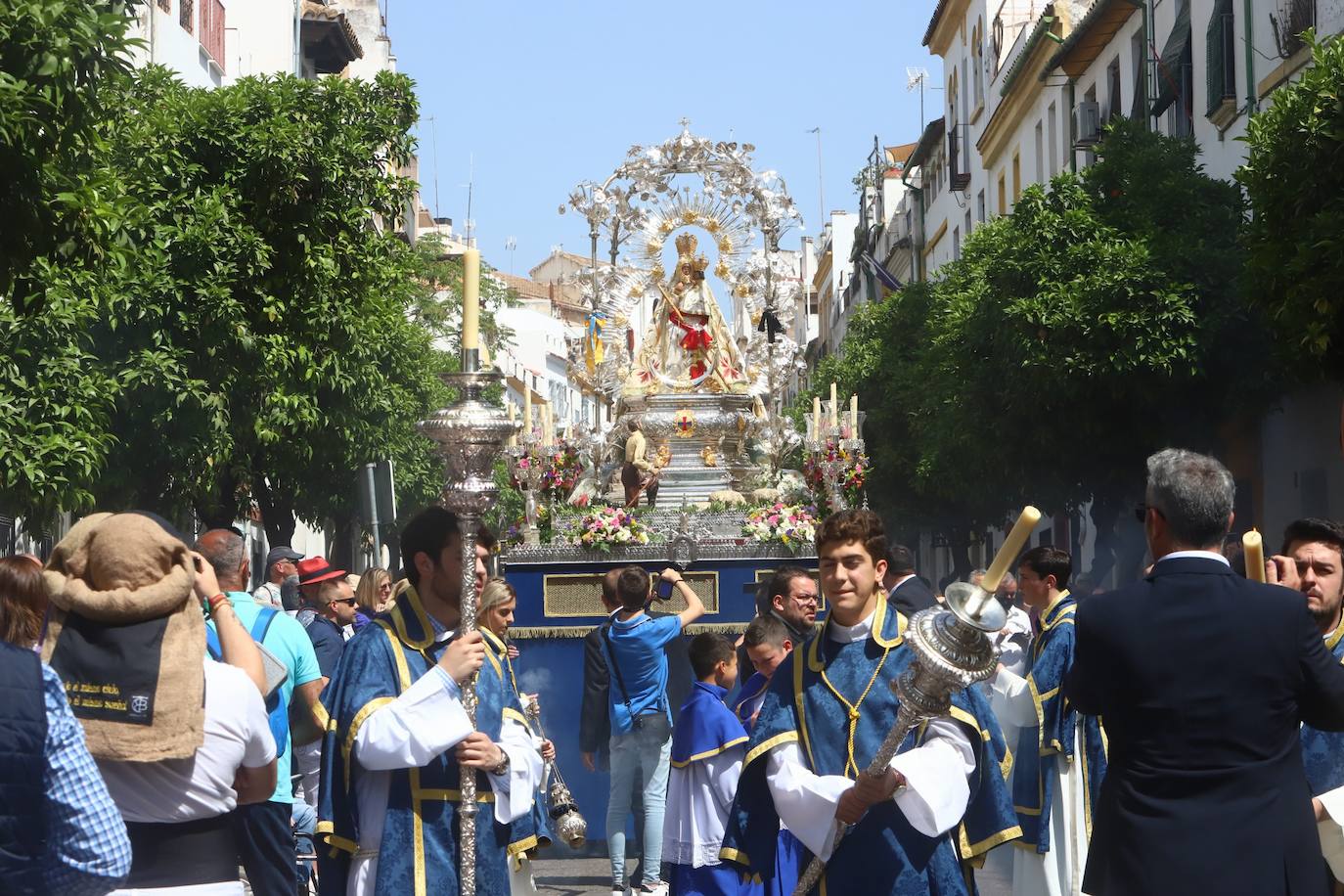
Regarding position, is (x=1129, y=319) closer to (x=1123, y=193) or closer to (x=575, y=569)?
(x=1123, y=193)

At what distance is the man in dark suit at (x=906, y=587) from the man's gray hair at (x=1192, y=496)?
3.24 metres

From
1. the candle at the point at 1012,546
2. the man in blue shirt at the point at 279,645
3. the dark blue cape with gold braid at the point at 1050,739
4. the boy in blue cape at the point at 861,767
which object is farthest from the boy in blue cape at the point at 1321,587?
the man in blue shirt at the point at 279,645

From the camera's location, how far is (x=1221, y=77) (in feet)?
79.6

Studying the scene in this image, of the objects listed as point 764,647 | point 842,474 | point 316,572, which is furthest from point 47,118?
point 842,474

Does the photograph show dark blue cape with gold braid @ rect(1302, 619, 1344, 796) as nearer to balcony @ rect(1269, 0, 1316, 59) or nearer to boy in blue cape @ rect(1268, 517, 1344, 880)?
boy in blue cape @ rect(1268, 517, 1344, 880)

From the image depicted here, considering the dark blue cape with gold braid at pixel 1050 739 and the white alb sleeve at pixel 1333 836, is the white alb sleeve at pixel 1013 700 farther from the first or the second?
the white alb sleeve at pixel 1333 836

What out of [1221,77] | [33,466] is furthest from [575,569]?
[1221,77]

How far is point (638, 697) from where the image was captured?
11.2 m

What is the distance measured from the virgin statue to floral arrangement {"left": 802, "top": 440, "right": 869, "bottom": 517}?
2510 mm

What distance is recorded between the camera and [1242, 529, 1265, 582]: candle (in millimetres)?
5277

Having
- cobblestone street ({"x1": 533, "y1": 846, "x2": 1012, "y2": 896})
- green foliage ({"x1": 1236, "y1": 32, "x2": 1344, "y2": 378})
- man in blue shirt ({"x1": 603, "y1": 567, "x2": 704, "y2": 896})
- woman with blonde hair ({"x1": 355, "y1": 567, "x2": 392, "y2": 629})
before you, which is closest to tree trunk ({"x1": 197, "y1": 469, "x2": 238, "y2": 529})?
green foliage ({"x1": 1236, "y1": 32, "x2": 1344, "y2": 378})

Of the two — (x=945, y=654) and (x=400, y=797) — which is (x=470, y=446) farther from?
(x=945, y=654)

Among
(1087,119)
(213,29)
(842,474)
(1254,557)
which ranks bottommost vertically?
(1254,557)

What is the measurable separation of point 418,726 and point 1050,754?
366 cm
